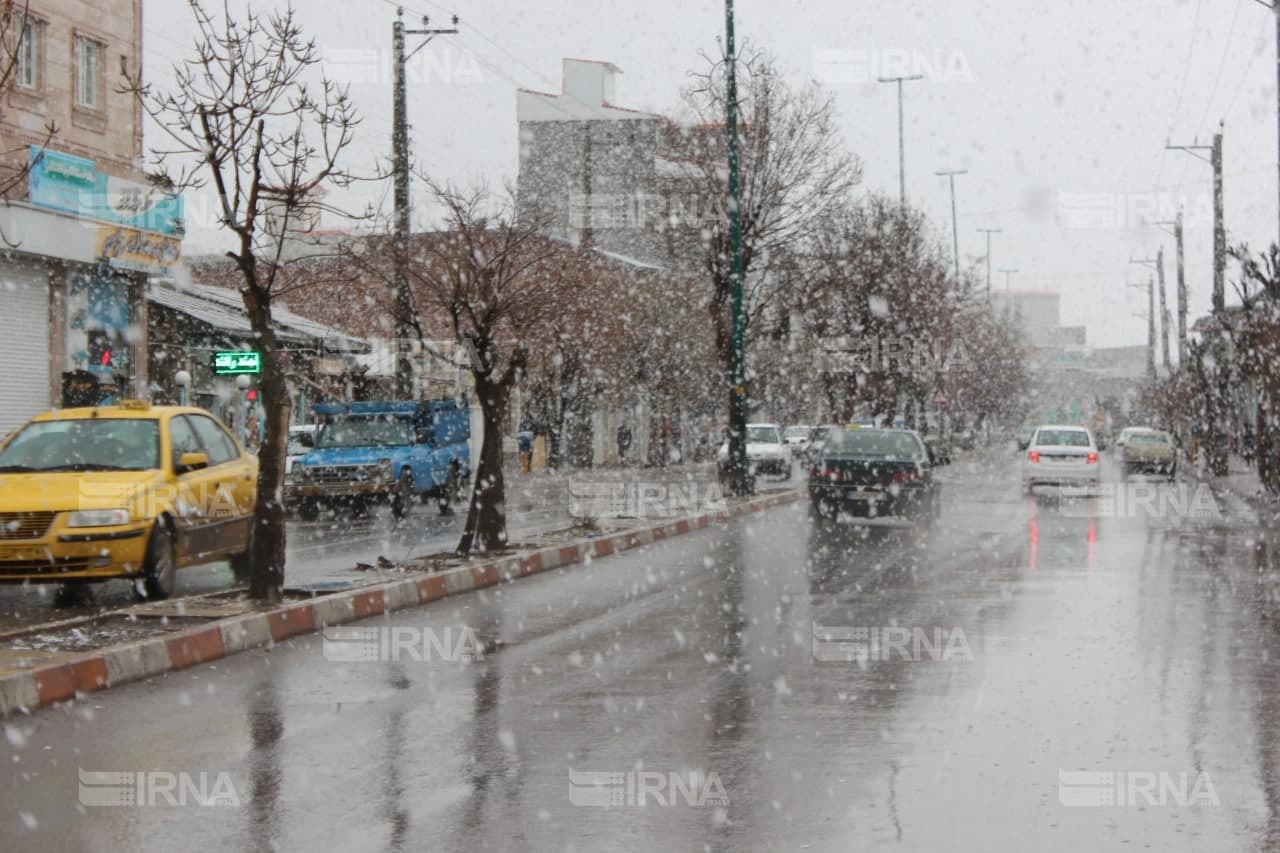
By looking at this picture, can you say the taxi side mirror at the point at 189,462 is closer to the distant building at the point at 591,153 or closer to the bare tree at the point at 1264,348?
the bare tree at the point at 1264,348

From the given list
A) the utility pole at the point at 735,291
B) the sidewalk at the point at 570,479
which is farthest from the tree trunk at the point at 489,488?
the utility pole at the point at 735,291

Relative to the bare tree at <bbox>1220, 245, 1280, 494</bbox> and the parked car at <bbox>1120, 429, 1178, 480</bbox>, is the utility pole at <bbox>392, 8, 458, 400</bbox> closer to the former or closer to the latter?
the bare tree at <bbox>1220, 245, 1280, 494</bbox>

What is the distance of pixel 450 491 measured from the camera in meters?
28.1

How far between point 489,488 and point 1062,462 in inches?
760

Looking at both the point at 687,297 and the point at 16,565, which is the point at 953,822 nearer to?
the point at 16,565

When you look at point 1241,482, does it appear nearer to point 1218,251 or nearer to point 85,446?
point 1218,251

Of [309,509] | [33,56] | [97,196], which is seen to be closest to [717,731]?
[309,509]

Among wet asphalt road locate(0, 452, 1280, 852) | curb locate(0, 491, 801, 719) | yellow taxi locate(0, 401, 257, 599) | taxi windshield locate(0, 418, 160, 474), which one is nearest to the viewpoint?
wet asphalt road locate(0, 452, 1280, 852)

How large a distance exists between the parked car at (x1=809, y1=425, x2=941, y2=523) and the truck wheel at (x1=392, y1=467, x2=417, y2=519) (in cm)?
664

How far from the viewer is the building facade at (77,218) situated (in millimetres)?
24188

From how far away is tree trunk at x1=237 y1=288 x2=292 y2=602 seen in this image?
12.5 meters

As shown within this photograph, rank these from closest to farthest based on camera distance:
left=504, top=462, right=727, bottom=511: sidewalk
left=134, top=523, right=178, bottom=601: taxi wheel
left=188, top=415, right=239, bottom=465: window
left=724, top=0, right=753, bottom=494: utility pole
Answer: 1. left=134, top=523, right=178, bottom=601: taxi wheel
2. left=188, top=415, right=239, bottom=465: window
3. left=724, top=0, right=753, bottom=494: utility pole
4. left=504, top=462, right=727, bottom=511: sidewalk

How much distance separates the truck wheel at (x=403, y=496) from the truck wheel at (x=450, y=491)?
1315 mm

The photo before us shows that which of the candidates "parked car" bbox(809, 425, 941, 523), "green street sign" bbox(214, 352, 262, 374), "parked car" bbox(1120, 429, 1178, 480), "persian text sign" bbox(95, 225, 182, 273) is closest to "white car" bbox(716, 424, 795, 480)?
"parked car" bbox(1120, 429, 1178, 480)
